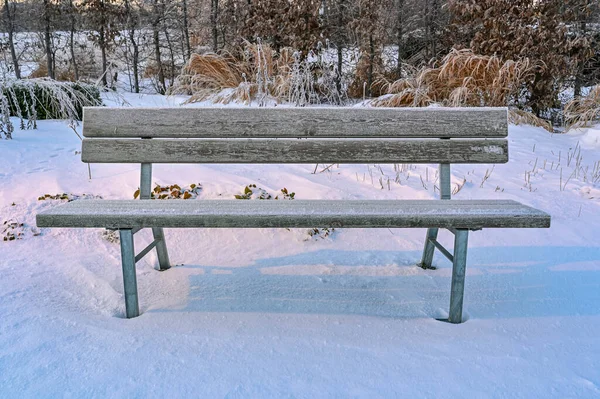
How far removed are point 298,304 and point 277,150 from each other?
0.77 meters

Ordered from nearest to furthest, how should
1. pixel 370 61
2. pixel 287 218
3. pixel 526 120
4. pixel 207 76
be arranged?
pixel 287 218 → pixel 526 120 → pixel 207 76 → pixel 370 61

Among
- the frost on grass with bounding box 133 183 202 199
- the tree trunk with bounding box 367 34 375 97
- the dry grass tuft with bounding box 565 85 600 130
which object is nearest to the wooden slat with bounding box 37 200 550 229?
the frost on grass with bounding box 133 183 202 199

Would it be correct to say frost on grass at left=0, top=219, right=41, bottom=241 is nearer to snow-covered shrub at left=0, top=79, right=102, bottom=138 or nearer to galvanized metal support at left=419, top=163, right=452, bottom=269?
snow-covered shrub at left=0, top=79, right=102, bottom=138

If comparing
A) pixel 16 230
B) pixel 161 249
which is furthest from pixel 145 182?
pixel 16 230

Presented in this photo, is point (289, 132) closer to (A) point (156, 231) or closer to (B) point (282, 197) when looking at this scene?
(A) point (156, 231)

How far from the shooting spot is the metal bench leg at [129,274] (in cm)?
211

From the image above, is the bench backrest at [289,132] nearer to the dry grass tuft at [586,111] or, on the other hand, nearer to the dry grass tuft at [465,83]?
the dry grass tuft at [465,83]

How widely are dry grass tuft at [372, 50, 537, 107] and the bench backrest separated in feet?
12.6

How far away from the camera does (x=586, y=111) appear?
20.9ft

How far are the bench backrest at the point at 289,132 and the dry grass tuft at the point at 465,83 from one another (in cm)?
384

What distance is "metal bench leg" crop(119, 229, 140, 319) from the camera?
83.0 inches

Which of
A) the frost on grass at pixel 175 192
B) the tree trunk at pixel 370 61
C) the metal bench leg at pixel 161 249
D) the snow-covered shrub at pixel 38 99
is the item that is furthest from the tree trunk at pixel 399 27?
the metal bench leg at pixel 161 249

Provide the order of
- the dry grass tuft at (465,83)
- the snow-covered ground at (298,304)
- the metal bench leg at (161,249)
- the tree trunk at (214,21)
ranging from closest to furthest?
the snow-covered ground at (298,304) → the metal bench leg at (161,249) → the dry grass tuft at (465,83) → the tree trunk at (214,21)

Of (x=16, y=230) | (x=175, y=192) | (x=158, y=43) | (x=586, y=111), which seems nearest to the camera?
(x=16, y=230)
